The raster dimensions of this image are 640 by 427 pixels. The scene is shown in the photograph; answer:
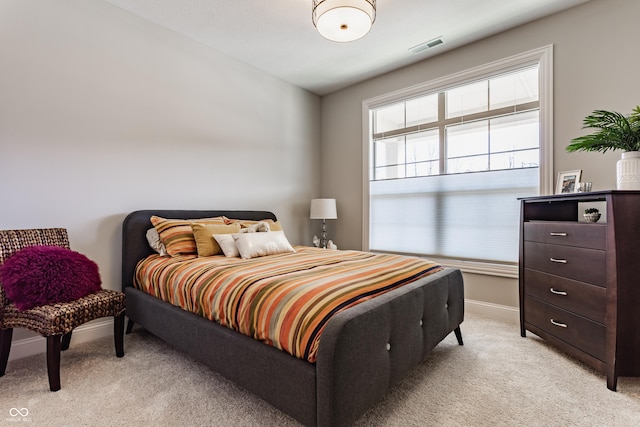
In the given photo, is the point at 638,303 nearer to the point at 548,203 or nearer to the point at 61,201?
the point at 548,203

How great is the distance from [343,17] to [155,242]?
2.27 m

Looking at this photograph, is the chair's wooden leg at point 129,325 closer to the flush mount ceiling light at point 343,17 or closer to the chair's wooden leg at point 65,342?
the chair's wooden leg at point 65,342

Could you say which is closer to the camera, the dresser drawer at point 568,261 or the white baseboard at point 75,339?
the dresser drawer at point 568,261

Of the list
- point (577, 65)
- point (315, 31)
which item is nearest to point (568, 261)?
point (577, 65)

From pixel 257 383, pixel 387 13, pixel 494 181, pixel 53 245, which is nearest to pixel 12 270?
pixel 53 245

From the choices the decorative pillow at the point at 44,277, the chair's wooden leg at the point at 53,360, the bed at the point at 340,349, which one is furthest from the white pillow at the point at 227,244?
the chair's wooden leg at the point at 53,360

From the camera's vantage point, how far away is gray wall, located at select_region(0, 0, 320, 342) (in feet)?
7.12

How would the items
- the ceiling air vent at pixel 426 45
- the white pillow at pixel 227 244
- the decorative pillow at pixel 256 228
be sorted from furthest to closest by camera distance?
1. the ceiling air vent at pixel 426 45
2. the decorative pillow at pixel 256 228
3. the white pillow at pixel 227 244

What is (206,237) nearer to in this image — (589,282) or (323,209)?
(323,209)

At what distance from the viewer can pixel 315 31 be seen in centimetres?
291

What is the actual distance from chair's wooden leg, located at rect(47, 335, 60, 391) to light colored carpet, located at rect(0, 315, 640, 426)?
6cm

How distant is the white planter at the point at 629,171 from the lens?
1865mm

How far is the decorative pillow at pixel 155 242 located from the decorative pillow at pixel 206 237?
292 millimetres

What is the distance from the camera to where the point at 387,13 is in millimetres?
2639
